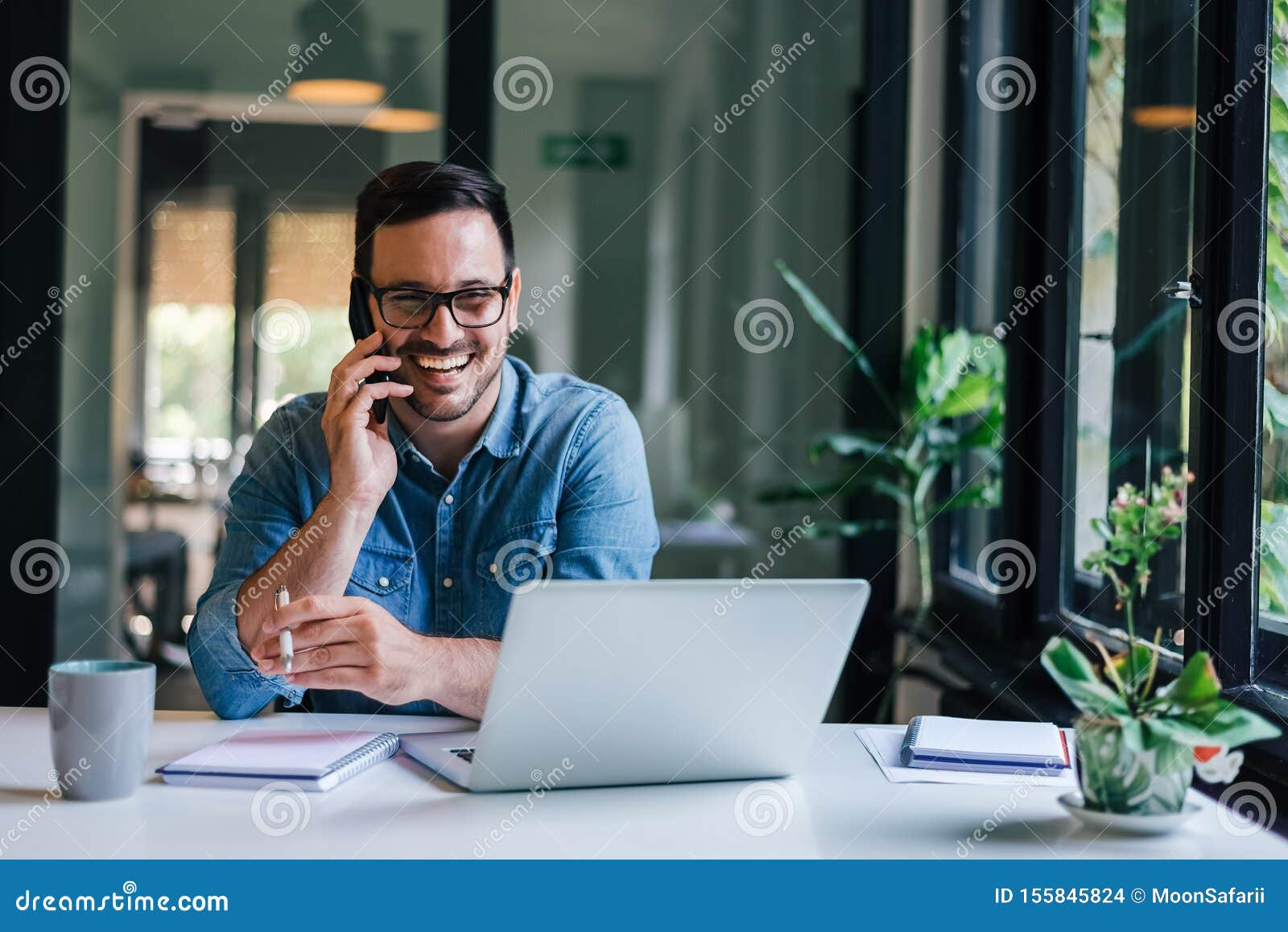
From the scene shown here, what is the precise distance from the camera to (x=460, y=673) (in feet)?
5.21

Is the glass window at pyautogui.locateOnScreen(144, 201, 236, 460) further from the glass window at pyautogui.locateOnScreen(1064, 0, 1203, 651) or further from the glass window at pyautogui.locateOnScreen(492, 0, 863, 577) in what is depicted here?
the glass window at pyautogui.locateOnScreen(1064, 0, 1203, 651)

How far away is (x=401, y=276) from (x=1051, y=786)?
130 centimetres

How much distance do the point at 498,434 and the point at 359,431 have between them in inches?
10.0

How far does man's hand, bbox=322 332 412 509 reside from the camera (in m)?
1.87

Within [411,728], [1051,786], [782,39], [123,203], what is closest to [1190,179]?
[1051,786]

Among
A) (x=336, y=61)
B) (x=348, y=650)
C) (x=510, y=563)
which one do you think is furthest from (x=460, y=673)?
(x=336, y=61)

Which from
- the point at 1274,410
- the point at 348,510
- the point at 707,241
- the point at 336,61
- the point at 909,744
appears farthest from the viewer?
the point at 707,241

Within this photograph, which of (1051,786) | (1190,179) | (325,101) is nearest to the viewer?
(1051,786)

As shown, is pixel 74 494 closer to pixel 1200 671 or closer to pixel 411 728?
pixel 411 728

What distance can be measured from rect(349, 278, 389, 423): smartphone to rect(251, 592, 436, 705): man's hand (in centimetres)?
62

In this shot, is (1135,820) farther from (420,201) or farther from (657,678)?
(420,201)

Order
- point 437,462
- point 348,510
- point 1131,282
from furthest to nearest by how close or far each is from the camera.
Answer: point 1131,282
point 437,462
point 348,510

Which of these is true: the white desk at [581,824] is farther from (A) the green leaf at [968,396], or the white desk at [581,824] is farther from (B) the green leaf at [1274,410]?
(A) the green leaf at [968,396]
